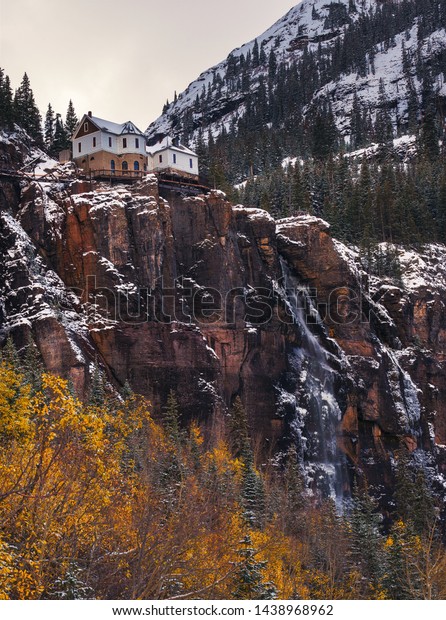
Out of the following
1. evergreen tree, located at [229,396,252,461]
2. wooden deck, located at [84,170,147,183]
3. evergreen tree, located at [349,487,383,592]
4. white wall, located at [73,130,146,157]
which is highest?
white wall, located at [73,130,146,157]

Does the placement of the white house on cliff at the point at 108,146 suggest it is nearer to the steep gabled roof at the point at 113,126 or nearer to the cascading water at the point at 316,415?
the steep gabled roof at the point at 113,126

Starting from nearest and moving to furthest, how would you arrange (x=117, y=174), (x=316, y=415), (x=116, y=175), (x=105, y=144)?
(x=316, y=415)
(x=116, y=175)
(x=117, y=174)
(x=105, y=144)

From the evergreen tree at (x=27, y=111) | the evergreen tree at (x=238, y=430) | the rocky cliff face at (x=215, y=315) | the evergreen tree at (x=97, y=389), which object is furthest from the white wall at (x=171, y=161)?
the evergreen tree at (x=97, y=389)

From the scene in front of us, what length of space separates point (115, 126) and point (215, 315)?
32088 millimetres

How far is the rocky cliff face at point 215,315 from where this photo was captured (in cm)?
7975

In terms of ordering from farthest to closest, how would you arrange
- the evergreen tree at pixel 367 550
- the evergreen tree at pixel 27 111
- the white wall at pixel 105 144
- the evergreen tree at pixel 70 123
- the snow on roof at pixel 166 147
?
the evergreen tree at pixel 70 123 → the evergreen tree at pixel 27 111 → the snow on roof at pixel 166 147 → the white wall at pixel 105 144 → the evergreen tree at pixel 367 550

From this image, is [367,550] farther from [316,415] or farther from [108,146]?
[108,146]

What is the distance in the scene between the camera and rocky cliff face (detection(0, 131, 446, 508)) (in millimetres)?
79750

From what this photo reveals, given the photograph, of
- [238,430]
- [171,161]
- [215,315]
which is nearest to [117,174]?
[171,161]

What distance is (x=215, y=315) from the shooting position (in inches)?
3349

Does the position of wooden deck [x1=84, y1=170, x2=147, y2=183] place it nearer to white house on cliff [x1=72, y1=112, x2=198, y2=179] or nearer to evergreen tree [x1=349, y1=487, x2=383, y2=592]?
white house on cliff [x1=72, y1=112, x2=198, y2=179]

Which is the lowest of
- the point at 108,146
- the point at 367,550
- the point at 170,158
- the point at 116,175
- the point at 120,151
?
the point at 367,550

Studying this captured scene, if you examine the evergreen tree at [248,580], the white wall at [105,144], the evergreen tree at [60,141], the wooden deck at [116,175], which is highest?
the evergreen tree at [60,141]

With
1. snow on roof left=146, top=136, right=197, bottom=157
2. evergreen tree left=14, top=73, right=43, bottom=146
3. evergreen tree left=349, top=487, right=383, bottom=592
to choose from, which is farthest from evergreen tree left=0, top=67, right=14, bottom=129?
evergreen tree left=349, top=487, right=383, bottom=592
